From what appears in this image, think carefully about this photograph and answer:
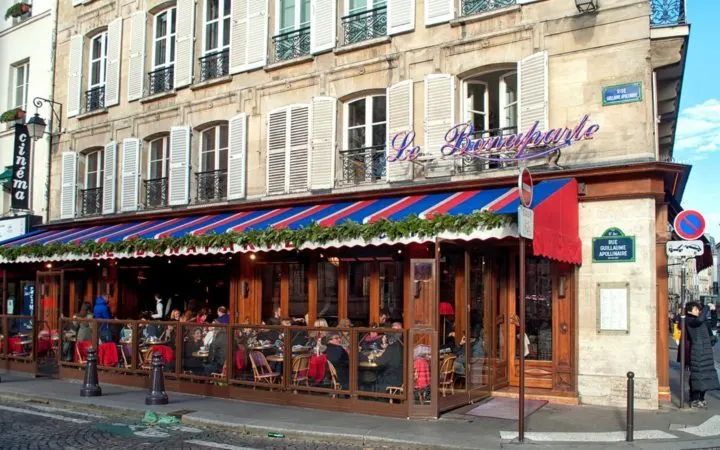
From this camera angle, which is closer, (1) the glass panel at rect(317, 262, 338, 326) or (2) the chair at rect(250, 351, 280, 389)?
(2) the chair at rect(250, 351, 280, 389)

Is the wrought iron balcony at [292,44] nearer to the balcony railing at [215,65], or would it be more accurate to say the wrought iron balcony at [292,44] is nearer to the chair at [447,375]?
the balcony railing at [215,65]

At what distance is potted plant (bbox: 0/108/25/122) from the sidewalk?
41.9ft

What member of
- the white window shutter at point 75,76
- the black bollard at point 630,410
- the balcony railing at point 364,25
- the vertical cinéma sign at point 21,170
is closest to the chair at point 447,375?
the black bollard at point 630,410

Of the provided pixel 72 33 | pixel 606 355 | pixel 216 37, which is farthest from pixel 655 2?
pixel 72 33

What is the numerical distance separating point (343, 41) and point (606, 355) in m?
7.85

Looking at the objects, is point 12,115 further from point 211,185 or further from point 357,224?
point 357,224

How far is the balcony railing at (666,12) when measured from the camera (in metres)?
10.9

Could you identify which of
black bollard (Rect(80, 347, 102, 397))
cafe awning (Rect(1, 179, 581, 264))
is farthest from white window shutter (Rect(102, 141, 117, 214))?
black bollard (Rect(80, 347, 102, 397))

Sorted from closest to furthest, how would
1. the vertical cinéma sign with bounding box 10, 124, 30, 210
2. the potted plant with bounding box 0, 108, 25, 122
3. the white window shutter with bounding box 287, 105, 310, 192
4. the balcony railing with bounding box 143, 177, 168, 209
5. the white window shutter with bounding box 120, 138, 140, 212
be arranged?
1. the white window shutter with bounding box 287, 105, 310, 192
2. the balcony railing with bounding box 143, 177, 168, 209
3. the white window shutter with bounding box 120, 138, 140, 212
4. the vertical cinéma sign with bounding box 10, 124, 30, 210
5. the potted plant with bounding box 0, 108, 25, 122

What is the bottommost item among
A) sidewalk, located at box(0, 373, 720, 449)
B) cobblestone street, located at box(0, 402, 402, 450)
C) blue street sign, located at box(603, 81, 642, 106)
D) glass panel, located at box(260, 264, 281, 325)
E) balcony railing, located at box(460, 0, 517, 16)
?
cobblestone street, located at box(0, 402, 402, 450)

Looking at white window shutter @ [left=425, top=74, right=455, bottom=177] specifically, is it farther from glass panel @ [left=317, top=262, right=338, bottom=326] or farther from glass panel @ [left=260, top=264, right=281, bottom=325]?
glass panel @ [left=260, top=264, right=281, bottom=325]

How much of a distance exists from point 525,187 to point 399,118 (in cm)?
498

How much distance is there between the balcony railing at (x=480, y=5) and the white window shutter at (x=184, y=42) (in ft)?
23.6

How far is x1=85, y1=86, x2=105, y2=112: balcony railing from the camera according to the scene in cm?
1920
